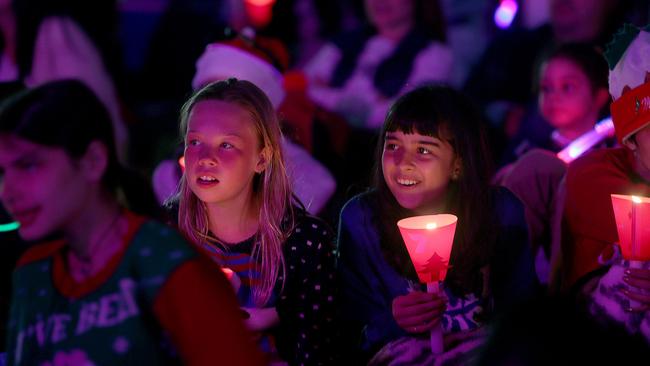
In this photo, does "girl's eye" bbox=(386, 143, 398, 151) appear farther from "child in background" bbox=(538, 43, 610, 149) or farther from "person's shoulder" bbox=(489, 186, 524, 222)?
"child in background" bbox=(538, 43, 610, 149)

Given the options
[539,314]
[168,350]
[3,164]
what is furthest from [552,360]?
[3,164]

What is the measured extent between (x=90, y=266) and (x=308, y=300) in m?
1.12

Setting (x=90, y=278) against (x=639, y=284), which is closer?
(x=90, y=278)

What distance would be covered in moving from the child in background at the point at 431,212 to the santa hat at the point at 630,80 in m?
0.48

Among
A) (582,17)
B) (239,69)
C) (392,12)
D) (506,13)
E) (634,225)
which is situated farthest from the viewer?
(506,13)

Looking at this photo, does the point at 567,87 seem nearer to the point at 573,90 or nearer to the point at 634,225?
the point at 573,90

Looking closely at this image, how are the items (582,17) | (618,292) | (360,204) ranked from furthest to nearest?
(582,17), (360,204), (618,292)

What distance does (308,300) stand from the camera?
297cm

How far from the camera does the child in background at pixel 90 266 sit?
1.86 m

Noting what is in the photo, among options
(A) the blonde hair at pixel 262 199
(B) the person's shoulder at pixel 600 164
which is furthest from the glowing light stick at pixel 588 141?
(A) the blonde hair at pixel 262 199

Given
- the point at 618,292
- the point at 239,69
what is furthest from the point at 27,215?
the point at 239,69

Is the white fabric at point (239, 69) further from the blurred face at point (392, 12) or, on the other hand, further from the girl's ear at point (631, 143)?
the girl's ear at point (631, 143)

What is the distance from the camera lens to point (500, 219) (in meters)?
3.09

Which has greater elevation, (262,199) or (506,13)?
(506,13)
